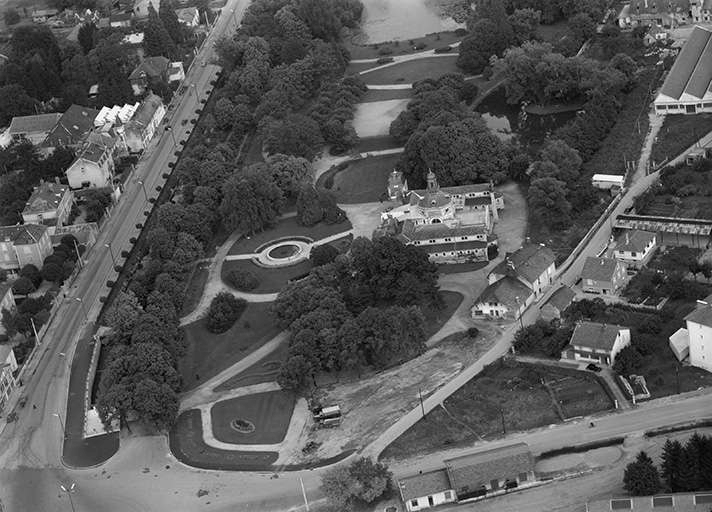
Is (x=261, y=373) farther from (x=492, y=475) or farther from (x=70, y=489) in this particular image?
(x=492, y=475)

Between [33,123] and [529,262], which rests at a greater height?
[529,262]

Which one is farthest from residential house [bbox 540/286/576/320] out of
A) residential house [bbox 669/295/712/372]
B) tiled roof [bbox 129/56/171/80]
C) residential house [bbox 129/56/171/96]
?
tiled roof [bbox 129/56/171/80]

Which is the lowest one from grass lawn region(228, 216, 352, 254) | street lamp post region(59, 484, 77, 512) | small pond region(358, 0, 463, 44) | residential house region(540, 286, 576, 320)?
small pond region(358, 0, 463, 44)

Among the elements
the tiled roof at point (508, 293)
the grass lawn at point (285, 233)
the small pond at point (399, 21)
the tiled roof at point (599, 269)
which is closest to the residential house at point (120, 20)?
the small pond at point (399, 21)

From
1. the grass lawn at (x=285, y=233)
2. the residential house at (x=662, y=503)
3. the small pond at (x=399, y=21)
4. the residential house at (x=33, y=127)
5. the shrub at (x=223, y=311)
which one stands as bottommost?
the small pond at (x=399, y=21)

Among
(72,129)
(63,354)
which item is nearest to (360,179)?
(63,354)

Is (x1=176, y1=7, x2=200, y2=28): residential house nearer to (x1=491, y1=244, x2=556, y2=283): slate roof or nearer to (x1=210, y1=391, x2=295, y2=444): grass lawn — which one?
(x1=491, y1=244, x2=556, y2=283): slate roof

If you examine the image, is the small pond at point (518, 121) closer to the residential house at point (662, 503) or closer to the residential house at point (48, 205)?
the residential house at point (48, 205)
